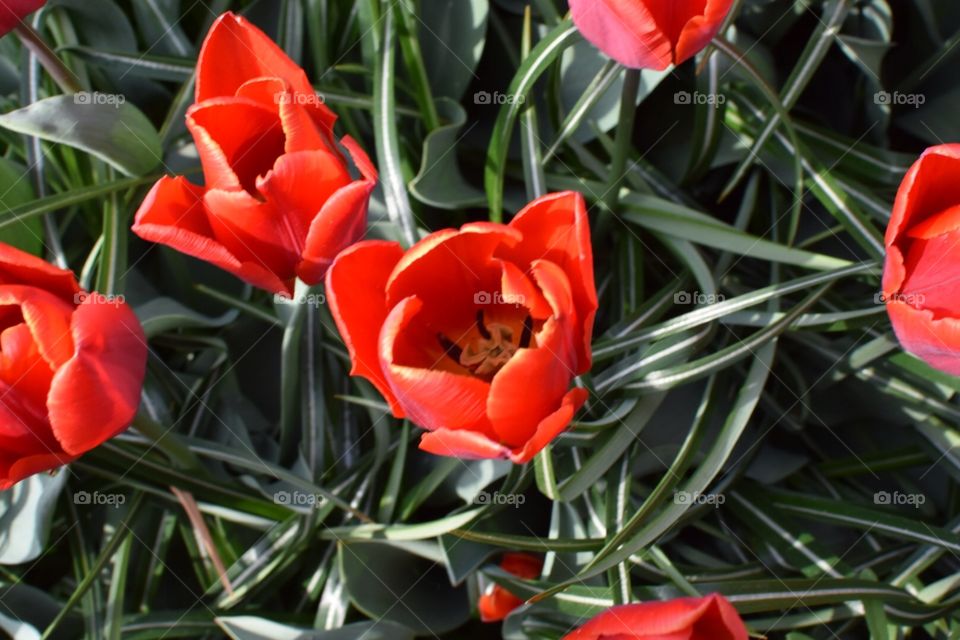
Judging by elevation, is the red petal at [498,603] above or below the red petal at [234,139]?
below

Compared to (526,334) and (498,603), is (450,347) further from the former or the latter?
(498,603)

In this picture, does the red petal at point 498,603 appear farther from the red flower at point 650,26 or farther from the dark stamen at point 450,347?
the red flower at point 650,26

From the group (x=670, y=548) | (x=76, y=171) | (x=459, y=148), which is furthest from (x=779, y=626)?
(x=76, y=171)

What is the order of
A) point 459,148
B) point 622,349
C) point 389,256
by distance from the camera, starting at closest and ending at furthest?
point 389,256, point 622,349, point 459,148

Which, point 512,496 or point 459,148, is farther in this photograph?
point 459,148

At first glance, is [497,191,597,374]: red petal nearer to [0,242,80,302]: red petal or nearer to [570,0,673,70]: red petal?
[570,0,673,70]: red petal

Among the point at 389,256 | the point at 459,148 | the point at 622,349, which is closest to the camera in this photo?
the point at 389,256

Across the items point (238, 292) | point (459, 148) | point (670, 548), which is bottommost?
point (670, 548)

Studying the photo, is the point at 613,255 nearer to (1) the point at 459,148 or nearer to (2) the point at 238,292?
(1) the point at 459,148

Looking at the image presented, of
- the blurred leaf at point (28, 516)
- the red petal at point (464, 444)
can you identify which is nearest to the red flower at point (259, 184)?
the red petal at point (464, 444)
